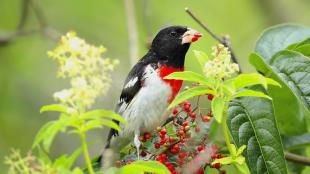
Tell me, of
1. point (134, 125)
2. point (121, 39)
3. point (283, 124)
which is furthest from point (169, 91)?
point (121, 39)

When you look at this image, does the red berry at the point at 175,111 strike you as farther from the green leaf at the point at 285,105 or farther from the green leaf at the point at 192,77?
the green leaf at the point at 192,77

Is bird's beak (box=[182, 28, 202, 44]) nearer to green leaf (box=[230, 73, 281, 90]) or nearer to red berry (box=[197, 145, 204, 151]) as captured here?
red berry (box=[197, 145, 204, 151])

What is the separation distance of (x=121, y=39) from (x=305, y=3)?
218 cm

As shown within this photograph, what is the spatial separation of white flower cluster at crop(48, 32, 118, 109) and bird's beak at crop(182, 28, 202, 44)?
1867 millimetres

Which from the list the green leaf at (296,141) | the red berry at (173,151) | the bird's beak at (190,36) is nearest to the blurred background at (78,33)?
the bird's beak at (190,36)

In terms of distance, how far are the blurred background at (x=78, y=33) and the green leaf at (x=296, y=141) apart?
2.83 meters

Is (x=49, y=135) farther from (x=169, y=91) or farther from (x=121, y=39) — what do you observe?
(x=121, y=39)

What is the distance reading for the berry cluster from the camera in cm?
316

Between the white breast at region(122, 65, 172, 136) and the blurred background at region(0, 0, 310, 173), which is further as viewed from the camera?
the blurred background at region(0, 0, 310, 173)

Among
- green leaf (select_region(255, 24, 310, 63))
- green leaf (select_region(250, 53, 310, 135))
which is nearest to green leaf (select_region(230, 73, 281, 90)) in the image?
green leaf (select_region(250, 53, 310, 135))

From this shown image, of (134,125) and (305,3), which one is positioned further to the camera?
(305,3)

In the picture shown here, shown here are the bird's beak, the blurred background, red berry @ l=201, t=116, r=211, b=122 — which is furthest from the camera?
the blurred background

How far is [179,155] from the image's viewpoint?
3.17 meters

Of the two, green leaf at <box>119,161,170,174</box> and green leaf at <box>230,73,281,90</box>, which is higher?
green leaf at <box>230,73,281,90</box>
